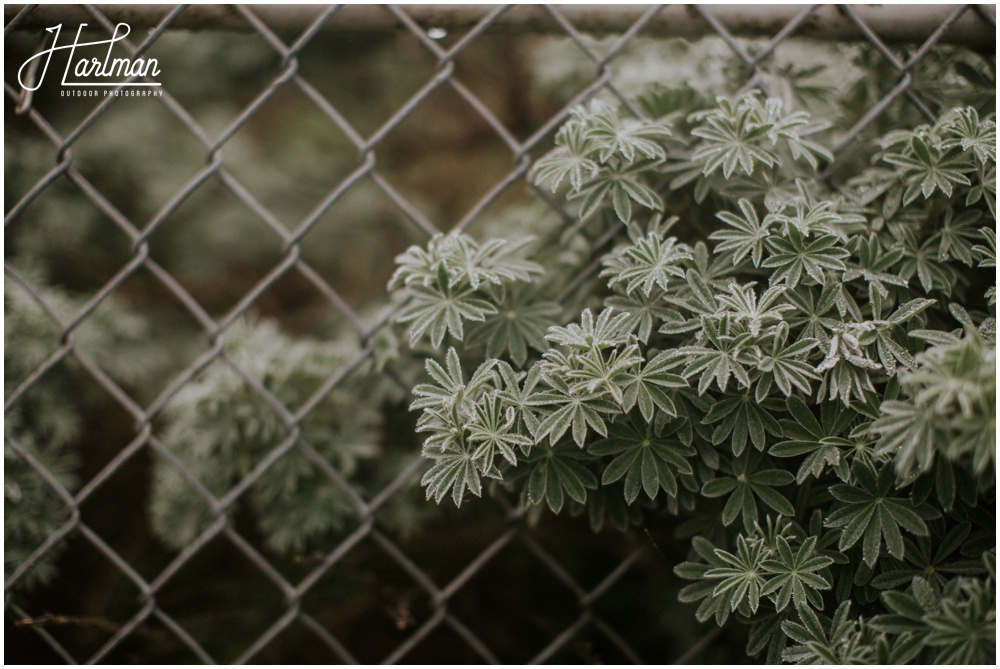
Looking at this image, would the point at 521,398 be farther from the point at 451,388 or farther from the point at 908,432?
the point at 908,432

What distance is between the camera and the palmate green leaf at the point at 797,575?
80 cm

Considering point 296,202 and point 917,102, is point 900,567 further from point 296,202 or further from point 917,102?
point 296,202

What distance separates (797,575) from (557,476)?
0.33 meters

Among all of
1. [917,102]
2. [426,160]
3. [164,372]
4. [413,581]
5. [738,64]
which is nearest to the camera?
[917,102]

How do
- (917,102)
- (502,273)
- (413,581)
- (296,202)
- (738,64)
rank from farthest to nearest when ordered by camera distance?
(296,202) < (413,581) < (738,64) < (917,102) < (502,273)

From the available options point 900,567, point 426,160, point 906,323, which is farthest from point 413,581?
point 426,160

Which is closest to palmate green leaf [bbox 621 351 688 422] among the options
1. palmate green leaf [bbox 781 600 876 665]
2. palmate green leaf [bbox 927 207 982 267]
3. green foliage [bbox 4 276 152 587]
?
palmate green leaf [bbox 781 600 876 665]

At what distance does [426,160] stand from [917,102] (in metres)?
1.75

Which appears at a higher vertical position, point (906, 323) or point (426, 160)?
point (426, 160)

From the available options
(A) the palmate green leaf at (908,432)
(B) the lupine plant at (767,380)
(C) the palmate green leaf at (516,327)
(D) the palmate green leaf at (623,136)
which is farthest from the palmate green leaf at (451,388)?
(A) the palmate green leaf at (908,432)

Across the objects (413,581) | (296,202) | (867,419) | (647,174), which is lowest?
(867,419)

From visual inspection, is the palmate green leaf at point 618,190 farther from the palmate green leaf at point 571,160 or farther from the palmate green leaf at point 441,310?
the palmate green leaf at point 441,310

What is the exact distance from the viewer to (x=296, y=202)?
220 cm

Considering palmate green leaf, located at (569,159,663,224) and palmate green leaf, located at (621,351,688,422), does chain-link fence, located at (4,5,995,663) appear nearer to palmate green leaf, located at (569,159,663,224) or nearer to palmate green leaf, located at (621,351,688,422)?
palmate green leaf, located at (569,159,663,224)
